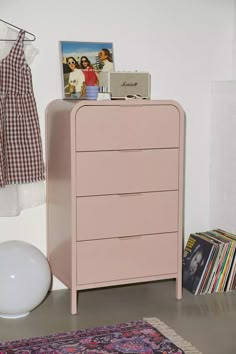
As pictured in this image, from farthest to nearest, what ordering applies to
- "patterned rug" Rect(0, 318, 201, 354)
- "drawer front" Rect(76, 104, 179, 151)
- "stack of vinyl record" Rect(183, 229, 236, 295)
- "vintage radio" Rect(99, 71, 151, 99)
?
"stack of vinyl record" Rect(183, 229, 236, 295) < "vintage radio" Rect(99, 71, 151, 99) < "drawer front" Rect(76, 104, 179, 151) < "patterned rug" Rect(0, 318, 201, 354)

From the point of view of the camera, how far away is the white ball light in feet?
9.96

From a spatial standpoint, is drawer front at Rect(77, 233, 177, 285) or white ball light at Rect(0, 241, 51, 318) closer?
white ball light at Rect(0, 241, 51, 318)

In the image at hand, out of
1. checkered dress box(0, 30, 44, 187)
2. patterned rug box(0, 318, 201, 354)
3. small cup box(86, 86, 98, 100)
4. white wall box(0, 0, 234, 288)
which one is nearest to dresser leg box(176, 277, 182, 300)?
patterned rug box(0, 318, 201, 354)

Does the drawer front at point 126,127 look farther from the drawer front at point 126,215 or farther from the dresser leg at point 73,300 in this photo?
the dresser leg at point 73,300

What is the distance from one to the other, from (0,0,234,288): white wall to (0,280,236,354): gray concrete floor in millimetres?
312

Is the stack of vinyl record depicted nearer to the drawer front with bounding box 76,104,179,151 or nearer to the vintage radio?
the drawer front with bounding box 76,104,179,151

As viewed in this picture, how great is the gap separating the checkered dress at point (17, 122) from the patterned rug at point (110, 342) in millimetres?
812

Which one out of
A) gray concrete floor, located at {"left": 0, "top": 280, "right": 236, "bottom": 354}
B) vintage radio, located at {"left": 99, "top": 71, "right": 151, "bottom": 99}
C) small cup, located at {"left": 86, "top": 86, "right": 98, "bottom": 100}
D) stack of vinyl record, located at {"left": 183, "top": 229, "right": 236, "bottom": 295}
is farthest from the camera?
stack of vinyl record, located at {"left": 183, "top": 229, "right": 236, "bottom": 295}

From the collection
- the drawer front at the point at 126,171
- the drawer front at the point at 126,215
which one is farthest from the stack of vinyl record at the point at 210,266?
the drawer front at the point at 126,171

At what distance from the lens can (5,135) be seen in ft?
10.5

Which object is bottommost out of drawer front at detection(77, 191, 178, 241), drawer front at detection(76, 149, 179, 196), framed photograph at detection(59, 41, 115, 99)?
drawer front at detection(77, 191, 178, 241)

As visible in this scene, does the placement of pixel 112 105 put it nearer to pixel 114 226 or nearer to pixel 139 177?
A: pixel 139 177

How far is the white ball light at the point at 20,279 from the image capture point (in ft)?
9.96

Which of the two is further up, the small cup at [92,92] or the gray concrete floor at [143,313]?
the small cup at [92,92]
